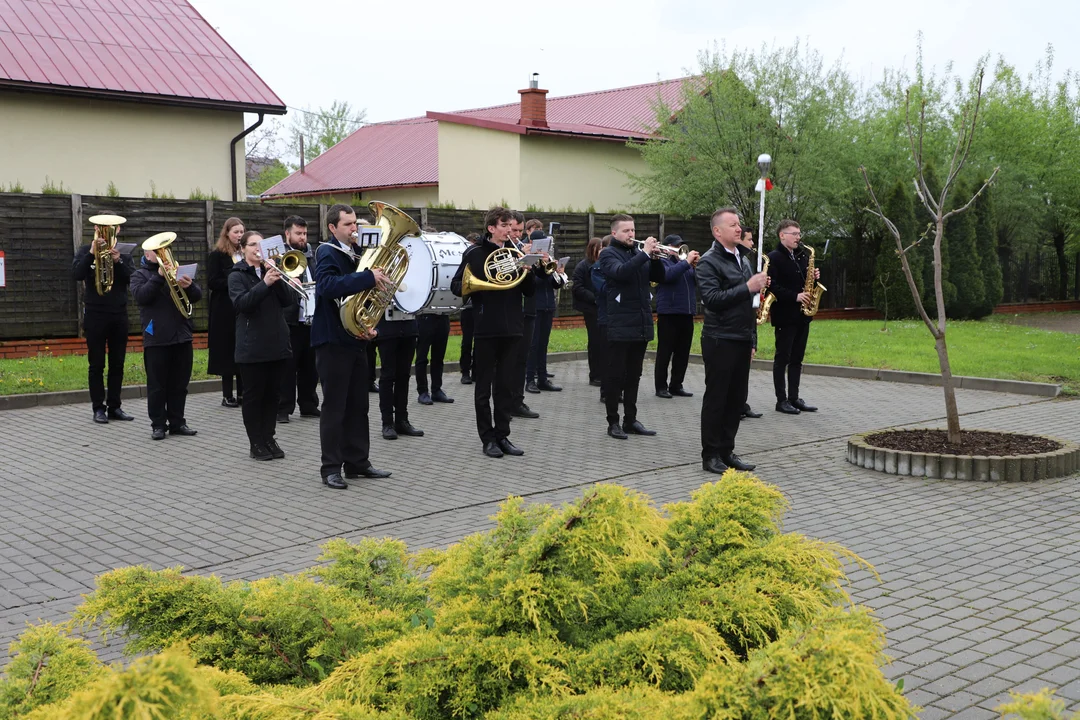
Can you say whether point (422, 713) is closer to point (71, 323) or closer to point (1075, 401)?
point (1075, 401)

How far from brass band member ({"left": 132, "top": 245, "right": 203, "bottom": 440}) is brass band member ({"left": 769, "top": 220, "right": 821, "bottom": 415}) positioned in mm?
6333

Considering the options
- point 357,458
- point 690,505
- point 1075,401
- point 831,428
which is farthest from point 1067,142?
point 690,505

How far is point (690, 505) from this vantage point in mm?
3246

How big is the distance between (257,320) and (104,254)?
284 centimetres

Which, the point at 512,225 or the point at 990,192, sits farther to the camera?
the point at 990,192

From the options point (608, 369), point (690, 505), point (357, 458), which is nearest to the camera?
point (690, 505)

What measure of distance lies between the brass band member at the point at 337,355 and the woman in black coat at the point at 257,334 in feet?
3.17

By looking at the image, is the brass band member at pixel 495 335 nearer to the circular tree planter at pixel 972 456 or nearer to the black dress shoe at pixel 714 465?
the black dress shoe at pixel 714 465

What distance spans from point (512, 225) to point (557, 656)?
753cm

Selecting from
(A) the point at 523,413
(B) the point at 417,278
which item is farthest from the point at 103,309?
(A) the point at 523,413

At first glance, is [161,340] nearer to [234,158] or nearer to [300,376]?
[300,376]

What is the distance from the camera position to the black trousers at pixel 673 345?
12.8 meters

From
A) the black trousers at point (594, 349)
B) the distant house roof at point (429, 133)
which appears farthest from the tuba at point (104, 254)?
the distant house roof at point (429, 133)

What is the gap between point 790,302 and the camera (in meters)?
12.1
